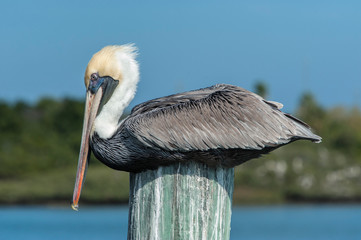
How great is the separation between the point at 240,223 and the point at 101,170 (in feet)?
34.8

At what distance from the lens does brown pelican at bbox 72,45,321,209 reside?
12.4ft

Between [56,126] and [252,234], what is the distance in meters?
18.1

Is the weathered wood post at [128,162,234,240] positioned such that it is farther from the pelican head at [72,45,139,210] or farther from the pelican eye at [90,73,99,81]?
the pelican eye at [90,73,99,81]

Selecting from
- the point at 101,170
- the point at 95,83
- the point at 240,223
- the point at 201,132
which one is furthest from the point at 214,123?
the point at 101,170

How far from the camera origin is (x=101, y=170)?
31.1 m

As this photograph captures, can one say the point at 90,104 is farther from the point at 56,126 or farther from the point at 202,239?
the point at 56,126

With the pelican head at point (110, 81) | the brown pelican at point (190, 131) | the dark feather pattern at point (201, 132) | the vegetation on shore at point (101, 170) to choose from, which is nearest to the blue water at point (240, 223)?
the vegetation on shore at point (101, 170)

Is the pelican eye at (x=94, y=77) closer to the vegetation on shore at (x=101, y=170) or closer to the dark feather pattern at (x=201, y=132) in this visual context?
the dark feather pattern at (x=201, y=132)

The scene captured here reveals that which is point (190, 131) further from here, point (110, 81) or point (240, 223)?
point (240, 223)

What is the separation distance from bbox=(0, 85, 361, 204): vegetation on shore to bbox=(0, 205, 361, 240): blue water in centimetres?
87

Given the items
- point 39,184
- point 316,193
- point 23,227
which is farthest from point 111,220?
point 316,193

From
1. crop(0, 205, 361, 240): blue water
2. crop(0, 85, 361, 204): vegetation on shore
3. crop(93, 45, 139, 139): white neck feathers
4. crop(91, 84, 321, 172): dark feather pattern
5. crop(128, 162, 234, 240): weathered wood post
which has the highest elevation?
crop(0, 85, 361, 204): vegetation on shore

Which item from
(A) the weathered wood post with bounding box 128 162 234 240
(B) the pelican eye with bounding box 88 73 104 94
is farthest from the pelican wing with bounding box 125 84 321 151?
(B) the pelican eye with bounding box 88 73 104 94

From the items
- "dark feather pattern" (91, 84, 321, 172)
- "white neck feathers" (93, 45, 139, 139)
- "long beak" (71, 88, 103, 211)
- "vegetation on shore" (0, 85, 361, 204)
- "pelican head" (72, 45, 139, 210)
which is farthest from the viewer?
"vegetation on shore" (0, 85, 361, 204)
